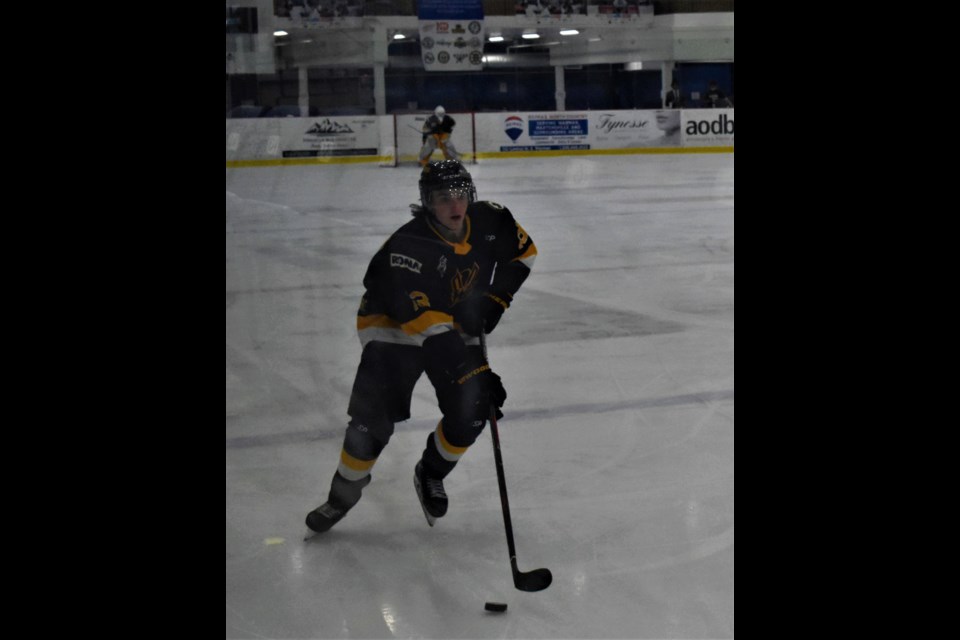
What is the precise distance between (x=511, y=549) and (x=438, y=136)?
0.70 m

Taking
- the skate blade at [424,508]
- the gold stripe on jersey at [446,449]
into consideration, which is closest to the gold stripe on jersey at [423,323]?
the gold stripe on jersey at [446,449]

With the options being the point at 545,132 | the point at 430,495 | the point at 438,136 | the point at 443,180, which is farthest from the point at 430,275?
the point at 545,132

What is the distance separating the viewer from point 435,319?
1652mm

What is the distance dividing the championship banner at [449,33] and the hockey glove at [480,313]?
38 centimetres

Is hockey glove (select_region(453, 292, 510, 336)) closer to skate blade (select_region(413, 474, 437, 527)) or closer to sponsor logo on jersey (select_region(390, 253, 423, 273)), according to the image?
sponsor logo on jersey (select_region(390, 253, 423, 273))

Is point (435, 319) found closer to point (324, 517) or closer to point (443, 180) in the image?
point (443, 180)

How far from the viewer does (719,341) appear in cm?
267

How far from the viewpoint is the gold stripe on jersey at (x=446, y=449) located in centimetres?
181

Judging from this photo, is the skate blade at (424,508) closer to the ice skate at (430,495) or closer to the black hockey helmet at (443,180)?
the ice skate at (430,495)

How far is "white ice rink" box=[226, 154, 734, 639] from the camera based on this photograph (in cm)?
160

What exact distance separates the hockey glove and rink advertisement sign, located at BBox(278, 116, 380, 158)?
0.32 meters

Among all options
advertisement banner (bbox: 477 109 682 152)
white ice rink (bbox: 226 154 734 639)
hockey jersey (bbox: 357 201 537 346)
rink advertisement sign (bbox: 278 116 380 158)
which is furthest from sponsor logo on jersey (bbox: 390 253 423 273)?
advertisement banner (bbox: 477 109 682 152)

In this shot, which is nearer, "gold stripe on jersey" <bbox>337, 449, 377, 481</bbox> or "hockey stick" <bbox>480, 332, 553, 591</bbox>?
"hockey stick" <bbox>480, 332, 553, 591</bbox>
